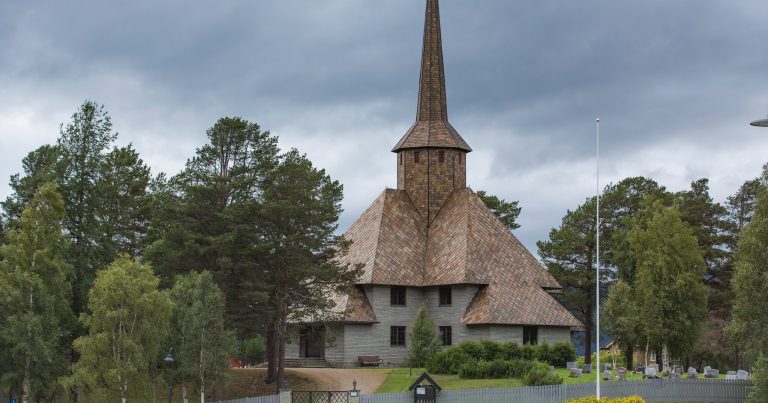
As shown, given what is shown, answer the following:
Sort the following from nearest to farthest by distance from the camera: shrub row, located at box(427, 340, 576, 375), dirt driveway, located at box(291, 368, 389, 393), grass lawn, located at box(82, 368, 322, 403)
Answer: grass lawn, located at box(82, 368, 322, 403) → dirt driveway, located at box(291, 368, 389, 393) → shrub row, located at box(427, 340, 576, 375)

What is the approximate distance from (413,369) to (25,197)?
21.9 metres

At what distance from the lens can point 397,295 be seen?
59562 mm

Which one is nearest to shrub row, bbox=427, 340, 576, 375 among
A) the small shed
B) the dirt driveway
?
the dirt driveway

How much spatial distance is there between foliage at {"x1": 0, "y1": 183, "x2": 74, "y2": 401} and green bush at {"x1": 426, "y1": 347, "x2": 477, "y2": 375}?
1806 centimetres

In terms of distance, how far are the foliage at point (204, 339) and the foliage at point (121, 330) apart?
1.22 metres

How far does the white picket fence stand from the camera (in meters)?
40.8

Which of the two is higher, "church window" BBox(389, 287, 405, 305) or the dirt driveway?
"church window" BBox(389, 287, 405, 305)

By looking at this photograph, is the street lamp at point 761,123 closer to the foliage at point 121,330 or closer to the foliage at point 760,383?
the foliage at point 760,383

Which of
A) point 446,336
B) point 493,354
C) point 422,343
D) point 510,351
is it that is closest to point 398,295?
point 446,336

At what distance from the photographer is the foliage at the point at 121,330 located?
39.6 meters

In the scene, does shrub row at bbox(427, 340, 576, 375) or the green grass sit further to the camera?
shrub row at bbox(427, 340, 576, 375)

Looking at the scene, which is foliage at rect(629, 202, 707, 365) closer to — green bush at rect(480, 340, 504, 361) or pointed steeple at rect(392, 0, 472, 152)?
green bush at rect(480, 340, 504, 361)

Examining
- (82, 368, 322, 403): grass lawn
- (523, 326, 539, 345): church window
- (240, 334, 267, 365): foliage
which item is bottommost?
(240, 334, 267, 365): foliage

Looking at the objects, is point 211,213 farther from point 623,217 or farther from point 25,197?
point 623,217
